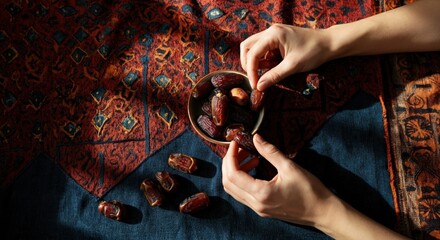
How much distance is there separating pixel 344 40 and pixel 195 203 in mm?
704

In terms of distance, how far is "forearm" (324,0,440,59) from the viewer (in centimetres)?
117

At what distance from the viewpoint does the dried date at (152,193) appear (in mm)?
1220

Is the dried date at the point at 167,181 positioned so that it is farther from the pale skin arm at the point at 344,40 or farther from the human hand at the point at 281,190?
the pale skin arm at the point at 344,40

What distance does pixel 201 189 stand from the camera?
4.11 feet

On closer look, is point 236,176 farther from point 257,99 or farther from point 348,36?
point 348,36

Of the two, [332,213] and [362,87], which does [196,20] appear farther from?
[332,213]

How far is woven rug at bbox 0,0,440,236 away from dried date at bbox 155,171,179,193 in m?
0.11

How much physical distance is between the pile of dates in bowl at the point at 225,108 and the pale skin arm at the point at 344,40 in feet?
0.17


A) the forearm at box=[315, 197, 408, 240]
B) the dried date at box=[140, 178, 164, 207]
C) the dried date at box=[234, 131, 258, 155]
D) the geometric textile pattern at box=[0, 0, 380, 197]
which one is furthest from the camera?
the geometric textile pattern at box=[0, 0, 380, 197]

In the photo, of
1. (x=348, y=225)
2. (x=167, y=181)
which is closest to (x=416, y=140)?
(x=348, y=225)

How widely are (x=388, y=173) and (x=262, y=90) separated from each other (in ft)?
1.55

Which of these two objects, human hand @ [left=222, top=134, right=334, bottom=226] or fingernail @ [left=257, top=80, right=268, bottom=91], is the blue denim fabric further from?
fingernail @ [left=257, top=80, right=268, bottom=91]

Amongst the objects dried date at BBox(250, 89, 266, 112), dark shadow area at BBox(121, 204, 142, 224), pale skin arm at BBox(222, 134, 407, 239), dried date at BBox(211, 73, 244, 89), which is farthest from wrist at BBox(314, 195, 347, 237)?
dark shadow area at BBox(121, 204, 142, 224)

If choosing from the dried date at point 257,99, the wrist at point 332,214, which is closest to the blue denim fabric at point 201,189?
the wrist at point 332,214
